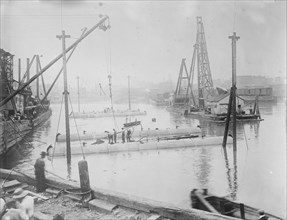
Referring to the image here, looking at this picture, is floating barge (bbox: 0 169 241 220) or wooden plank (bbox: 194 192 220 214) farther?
wooden plank (bbox: 194 192 220 214)

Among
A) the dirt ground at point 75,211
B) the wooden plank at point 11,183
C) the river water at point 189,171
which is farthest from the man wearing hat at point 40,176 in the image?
the river water at point 189,171

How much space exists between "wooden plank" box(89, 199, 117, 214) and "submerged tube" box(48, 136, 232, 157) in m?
14.3

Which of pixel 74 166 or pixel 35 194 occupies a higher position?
pixel 35 194

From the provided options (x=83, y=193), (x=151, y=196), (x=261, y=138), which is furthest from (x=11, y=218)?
(x=261, y=138)

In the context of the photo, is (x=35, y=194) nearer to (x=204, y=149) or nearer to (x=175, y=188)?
(x=175, y=188)

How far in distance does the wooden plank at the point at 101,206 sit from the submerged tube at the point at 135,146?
14.3m

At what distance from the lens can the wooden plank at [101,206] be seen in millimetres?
7858

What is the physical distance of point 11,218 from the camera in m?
6.36

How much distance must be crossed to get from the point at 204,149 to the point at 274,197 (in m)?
10.8

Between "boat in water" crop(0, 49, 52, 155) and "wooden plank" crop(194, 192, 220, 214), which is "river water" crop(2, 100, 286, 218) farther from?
"wooden plank" crop(194, 192, 220, 214)

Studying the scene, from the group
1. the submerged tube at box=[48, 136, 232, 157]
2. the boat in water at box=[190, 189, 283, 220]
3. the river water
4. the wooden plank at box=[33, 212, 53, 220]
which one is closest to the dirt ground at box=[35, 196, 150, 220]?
the wooden plank at box=[33, 212, 53, 220]

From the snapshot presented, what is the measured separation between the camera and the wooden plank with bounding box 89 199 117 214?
25.8 ft

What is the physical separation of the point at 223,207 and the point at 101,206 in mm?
4277

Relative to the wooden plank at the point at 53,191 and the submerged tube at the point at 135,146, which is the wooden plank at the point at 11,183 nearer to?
the wooden plank at the point at 53,191
